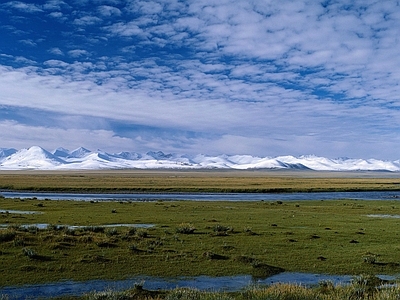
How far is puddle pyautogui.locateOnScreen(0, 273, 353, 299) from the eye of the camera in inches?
592

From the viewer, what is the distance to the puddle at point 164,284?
15030mm

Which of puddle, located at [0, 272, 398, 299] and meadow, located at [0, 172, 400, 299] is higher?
meadow, located at [0, 172, 400, 299]

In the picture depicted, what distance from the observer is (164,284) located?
16.4m

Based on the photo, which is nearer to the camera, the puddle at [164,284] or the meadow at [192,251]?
the puddle at [164,284]

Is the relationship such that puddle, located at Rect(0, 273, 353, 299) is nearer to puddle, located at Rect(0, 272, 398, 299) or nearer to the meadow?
puddle, located at Rect(0, 272, 398, 299)

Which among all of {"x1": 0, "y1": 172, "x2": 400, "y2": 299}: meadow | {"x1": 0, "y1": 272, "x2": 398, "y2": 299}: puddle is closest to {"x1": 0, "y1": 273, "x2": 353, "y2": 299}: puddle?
{"x1": 0, "y1": 272, "x2": 398, "y2": 299}: puddle

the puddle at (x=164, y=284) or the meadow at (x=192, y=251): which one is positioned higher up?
the meadow at (x=192, y=251)

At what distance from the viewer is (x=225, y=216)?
3972 centimetres

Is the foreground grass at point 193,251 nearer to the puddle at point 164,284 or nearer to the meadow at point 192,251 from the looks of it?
the meadow at point 192,251

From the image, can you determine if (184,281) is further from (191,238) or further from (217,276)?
(191,238)

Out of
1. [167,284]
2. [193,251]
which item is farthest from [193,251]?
[167,284]

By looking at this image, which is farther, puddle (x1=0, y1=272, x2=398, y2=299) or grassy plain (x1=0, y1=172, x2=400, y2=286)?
grassy plain (x1=0, y1=172, x2=400, y2=286)

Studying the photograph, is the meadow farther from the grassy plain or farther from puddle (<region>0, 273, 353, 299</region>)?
puddle (<region>0, 273, 353, 299</region>)

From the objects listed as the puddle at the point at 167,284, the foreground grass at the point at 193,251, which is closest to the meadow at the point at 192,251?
the foreground grass at the point at 193,251
